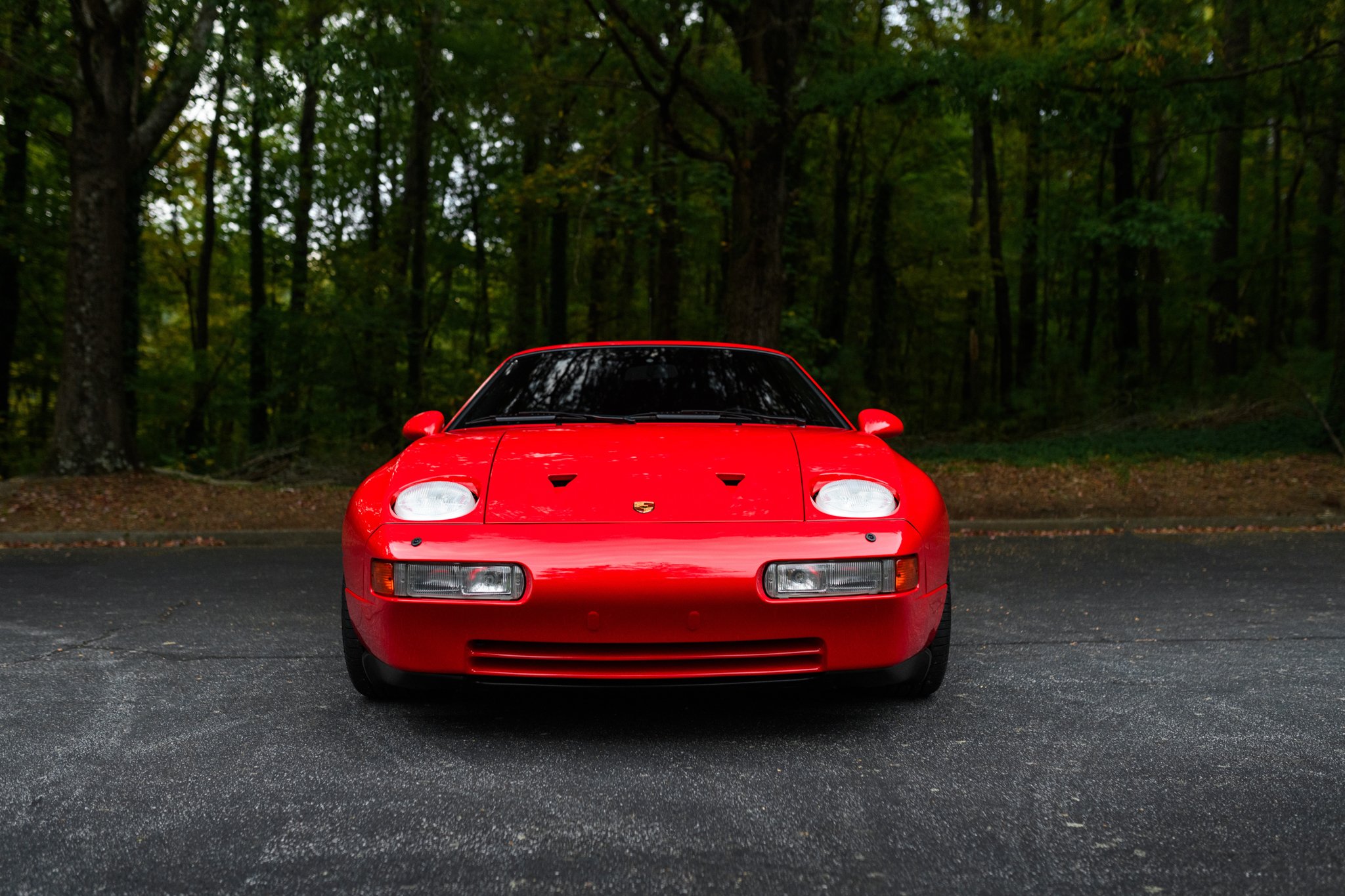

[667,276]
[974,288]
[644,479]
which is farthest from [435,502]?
[974,288]

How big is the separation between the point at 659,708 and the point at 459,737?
69cm

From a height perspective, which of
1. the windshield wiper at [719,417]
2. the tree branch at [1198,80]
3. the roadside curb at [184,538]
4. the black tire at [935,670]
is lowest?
the roadside curb at [184,538]

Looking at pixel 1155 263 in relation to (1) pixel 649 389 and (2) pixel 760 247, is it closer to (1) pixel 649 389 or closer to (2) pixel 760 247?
(2) pixel 760 247

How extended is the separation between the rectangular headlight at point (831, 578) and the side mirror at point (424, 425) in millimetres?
1746

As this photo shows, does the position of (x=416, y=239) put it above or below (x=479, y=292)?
above

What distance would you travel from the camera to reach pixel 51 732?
11.4 ft

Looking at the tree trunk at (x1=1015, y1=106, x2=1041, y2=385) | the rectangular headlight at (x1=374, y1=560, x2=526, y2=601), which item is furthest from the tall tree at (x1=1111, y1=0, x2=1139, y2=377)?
the rectangular headlight at (x1=374, y1=560, x2=526, y2=601)

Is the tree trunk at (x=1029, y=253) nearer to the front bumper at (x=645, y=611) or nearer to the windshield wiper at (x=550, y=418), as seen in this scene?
the windshield wiper at (x=550, y=418)

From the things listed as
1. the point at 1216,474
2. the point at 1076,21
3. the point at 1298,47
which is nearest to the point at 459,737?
the point at 1216,474

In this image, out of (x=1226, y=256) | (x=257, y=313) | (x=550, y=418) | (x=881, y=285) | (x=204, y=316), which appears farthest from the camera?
(x=204, y=316)

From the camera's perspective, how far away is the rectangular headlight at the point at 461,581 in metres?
3.15

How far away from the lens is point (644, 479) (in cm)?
346

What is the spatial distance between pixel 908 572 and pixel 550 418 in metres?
1.54

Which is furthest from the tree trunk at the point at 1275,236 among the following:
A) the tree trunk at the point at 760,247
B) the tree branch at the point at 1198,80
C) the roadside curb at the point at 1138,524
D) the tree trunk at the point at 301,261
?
the tree trunk at the point at 301,261
